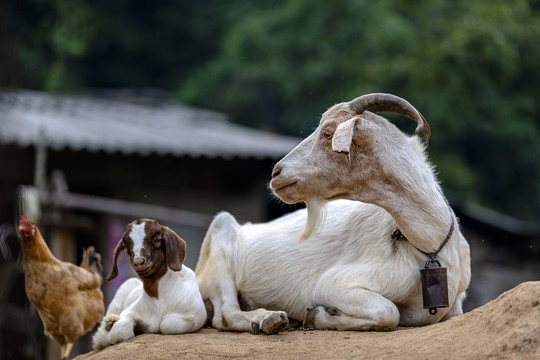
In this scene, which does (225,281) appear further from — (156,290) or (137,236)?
(137,236)

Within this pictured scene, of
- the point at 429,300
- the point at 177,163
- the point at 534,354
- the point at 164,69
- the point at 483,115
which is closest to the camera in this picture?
the point at 534,354

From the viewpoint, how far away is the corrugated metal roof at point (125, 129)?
12398 mm

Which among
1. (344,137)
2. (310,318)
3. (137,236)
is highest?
(344,137)

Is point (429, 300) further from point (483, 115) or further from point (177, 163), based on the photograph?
point (483, 115)

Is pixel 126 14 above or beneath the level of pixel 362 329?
above

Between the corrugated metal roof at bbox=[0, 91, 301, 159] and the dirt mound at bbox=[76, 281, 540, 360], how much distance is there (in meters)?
5.80

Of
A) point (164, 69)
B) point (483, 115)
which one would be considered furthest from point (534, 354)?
point (164, 69)

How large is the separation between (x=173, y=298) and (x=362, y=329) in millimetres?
1118

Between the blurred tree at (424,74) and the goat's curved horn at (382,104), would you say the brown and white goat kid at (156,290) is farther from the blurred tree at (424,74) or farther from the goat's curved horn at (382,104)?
the blurred tree at (424,74)

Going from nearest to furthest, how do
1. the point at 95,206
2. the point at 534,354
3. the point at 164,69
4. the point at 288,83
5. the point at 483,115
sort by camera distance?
the point at 534,354, the point at 95,206, the point at 483,115, the point at 288,83, the point at 164,69

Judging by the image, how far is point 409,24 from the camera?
25344mm

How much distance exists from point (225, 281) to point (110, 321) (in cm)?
78

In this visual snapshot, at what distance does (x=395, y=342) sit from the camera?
180 inches

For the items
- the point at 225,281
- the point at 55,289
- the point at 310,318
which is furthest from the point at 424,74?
the point at 55,289
